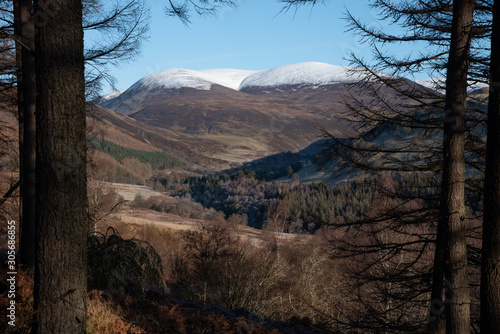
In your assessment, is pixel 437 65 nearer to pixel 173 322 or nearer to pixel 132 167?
pixel 173 322

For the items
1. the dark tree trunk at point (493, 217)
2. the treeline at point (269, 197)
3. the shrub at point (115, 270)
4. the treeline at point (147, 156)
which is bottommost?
the treeline at point (269, 197)

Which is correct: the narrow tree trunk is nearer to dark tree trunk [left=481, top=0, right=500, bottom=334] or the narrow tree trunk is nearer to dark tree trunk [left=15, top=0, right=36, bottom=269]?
dark tree trunk [left=481, top=0, right=500, bottom=334]

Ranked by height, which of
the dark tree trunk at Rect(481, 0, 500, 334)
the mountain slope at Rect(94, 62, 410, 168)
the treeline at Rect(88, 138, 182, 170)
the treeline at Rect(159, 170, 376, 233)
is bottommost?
the treeline at Rect(159, 170, 376, 233)

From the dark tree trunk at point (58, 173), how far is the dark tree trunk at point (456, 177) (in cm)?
497

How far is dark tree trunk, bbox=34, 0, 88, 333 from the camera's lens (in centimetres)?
343

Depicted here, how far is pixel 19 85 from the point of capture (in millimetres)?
7801

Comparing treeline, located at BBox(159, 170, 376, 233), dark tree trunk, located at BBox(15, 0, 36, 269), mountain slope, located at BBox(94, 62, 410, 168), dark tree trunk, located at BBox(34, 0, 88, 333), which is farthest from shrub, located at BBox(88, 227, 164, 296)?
mountain slope, located at BBox(94, 62, 410, 168)

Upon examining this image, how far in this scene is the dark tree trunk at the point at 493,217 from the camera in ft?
15.8

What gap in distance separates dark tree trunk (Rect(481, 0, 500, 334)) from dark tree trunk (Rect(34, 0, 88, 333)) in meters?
4.76

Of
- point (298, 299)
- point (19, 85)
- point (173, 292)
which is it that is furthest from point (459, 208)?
point (173, 292)

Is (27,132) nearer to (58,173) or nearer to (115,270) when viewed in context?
(115,270)

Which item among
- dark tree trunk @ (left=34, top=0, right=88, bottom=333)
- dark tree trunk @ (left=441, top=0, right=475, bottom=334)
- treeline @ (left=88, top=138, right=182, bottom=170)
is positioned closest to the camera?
dark tree trunk @ (left=34, top=0, right=88, bottom=333)

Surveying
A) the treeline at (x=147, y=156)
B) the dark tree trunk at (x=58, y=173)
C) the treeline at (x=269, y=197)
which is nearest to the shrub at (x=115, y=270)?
the dark tree trunk at (x=58, y=173)

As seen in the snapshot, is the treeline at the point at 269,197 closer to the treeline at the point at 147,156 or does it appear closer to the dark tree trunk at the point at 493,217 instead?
the dark tree trunk at the point at 493,217
